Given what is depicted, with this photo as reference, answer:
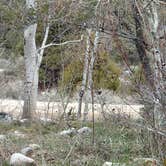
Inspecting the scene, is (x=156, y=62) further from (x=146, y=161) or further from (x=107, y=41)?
(x=107, y=41)

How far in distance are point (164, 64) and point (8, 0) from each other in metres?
7.93

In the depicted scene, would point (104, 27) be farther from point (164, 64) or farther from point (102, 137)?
point (164, 64)

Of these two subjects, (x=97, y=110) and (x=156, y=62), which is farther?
(x=97, y=110)

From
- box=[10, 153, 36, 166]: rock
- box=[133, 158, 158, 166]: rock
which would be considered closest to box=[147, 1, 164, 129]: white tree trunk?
box=[133, 158, 158, 166]: rock

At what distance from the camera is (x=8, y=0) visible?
11977 millimetres

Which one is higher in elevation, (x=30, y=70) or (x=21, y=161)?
(x=30, y=70)

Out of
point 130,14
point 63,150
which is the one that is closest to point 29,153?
point 63,150

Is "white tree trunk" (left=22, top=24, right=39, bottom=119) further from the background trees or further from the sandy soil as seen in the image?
the sandy soil

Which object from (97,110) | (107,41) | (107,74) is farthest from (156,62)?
(107,74)

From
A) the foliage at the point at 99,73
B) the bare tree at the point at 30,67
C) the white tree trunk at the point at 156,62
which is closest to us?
the white tree trunk at the point at 156,62

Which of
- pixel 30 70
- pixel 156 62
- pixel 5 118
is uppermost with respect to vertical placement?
pixel 30 70

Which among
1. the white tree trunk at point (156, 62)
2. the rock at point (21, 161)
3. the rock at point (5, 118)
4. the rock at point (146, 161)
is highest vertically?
the white tree trunk at point (156, 62)

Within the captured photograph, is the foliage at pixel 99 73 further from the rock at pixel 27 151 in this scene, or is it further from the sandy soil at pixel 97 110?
the rock at pixel 27 151

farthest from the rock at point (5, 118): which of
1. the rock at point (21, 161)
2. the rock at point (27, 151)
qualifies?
the rock at point (21, 161)
